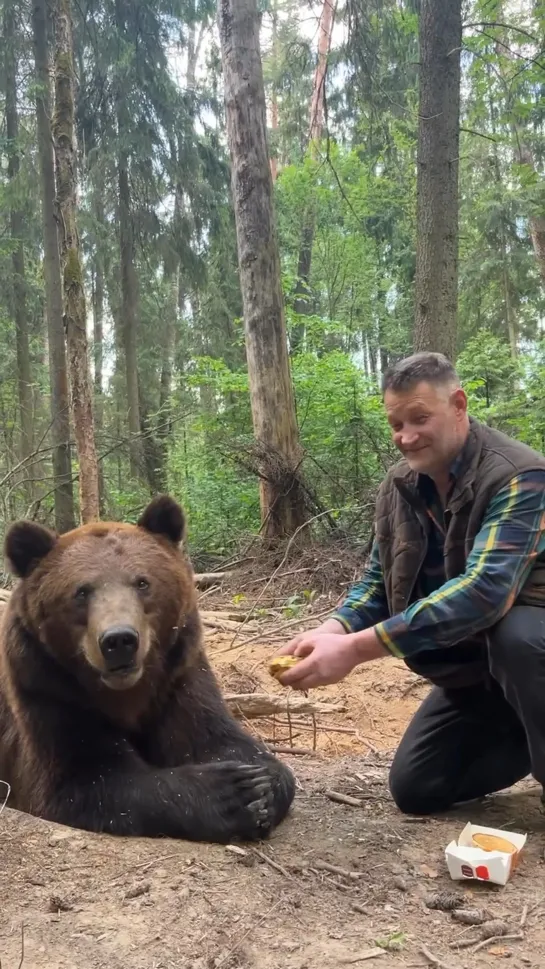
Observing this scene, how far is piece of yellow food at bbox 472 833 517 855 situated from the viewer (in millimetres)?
2775

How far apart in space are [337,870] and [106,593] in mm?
1415

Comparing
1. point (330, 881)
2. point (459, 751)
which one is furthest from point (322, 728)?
point (330, 881)

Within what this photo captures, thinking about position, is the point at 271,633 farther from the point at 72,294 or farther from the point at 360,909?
the point at 72,294

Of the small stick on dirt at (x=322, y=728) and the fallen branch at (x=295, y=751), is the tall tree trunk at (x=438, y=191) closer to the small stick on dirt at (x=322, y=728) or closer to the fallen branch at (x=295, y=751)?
the small stick on dirt at (x=322, y=728)

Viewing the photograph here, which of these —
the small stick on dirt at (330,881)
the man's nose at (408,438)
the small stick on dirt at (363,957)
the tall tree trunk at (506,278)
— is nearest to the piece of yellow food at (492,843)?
the small stick on dirt at (330,881)

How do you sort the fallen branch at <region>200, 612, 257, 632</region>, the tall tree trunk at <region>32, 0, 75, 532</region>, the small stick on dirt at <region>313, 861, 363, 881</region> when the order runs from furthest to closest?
the tall tree trunk at <region>32, 0, 75, 532</region>
the fallen branch at <region>200, 612, 257, 632</region>
the small stick on dirt at <region>313, 861, 363, 881</region>

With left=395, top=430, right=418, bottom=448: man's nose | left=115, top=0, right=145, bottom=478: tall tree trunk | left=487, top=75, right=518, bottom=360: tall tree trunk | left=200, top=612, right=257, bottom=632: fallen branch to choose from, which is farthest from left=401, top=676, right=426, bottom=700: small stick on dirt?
left=487, top=75, right=518, bottom=360: tall tree trunk

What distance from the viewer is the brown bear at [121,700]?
3.09 meters

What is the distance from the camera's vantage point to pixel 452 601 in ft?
9.32

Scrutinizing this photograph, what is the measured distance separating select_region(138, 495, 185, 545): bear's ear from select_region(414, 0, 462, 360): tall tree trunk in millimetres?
4822

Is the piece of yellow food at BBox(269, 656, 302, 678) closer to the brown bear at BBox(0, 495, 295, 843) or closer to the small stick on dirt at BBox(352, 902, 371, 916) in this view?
the brown bear at BBox(0, 495, 295, 843)

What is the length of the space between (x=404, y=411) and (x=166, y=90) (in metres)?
13.9

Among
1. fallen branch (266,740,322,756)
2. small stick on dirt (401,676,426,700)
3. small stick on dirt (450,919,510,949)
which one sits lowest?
small stick on dirt (401,676,426,700)

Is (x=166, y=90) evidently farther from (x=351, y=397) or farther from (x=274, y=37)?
(x=274, y=37)
